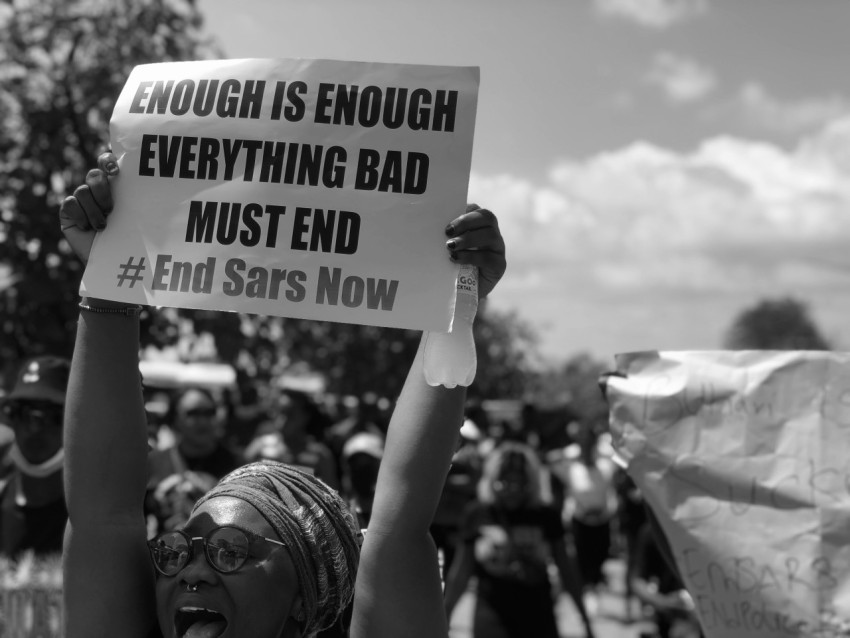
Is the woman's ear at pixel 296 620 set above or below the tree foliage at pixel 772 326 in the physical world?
below

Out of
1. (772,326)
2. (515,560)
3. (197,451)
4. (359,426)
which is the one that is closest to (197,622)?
(515,560)

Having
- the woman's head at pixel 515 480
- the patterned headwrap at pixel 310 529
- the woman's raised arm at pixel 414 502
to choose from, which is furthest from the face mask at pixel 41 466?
the woman's head at pixel 515 480

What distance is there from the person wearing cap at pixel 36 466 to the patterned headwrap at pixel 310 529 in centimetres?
204

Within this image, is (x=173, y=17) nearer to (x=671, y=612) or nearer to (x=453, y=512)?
(x=453, y=512)

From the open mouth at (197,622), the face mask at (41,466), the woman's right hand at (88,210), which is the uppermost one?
the woman's right hand at (88,210)

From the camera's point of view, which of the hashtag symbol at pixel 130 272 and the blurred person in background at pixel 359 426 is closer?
the hashtag symbol at pixel 130 272

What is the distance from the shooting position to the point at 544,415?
1306 cm

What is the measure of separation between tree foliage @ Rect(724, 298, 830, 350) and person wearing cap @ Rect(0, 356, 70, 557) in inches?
3007

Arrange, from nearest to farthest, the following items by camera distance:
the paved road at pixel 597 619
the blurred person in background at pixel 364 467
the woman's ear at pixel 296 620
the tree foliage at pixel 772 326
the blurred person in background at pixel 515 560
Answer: the woman's ear at pixel 296 620 < the blurred person in background at pixel 364 467 < the blurred person in background at pixel 515 560 < the paved road at pixel 597 619 < the tree foliage at pixel 772 326

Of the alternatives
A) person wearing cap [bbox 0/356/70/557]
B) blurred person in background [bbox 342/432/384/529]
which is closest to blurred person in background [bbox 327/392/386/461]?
blurred person in background [bbox 342/432/384/529]

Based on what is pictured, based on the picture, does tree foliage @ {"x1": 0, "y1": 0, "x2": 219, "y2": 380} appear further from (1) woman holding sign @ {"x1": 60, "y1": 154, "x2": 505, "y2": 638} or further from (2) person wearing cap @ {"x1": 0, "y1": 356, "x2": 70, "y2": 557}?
(1) woman holding sign @ {"x1": 60, "y1": 154, "x2": 505, "y2": 638}

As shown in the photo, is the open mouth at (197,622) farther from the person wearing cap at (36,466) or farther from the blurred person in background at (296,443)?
A: the blurred person in background at (296,443)

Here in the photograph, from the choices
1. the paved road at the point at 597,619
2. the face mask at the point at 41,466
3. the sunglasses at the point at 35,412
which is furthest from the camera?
the paved road at the point at 597,619

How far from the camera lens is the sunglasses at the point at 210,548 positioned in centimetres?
183
